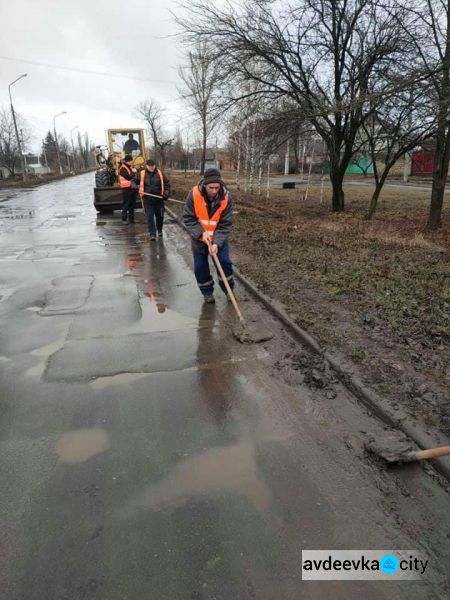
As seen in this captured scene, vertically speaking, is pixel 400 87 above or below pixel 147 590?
above

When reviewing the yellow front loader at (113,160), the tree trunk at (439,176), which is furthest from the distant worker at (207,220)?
the yellow front loader at (113,160)

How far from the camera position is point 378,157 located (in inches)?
554

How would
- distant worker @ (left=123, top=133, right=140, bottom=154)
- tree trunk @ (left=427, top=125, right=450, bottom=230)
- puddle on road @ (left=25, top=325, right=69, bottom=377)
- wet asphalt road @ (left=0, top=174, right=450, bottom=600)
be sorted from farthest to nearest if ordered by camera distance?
distant worker @ (left=123, top=133, right=140, bottom=154) < tree trunk @ (left=427, top=125, right=450, bottom=230) < puddle on road @ (left=25, top=325, right=69, bottom=377) < wet asphalt road @ (left=0, top=174, right=450, bottom=600)

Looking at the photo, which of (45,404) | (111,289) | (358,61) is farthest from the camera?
(358,61)

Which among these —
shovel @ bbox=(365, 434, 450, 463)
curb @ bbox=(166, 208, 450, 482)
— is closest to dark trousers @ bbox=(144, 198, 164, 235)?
curb @ bbox=(166, 208, 450, 482)

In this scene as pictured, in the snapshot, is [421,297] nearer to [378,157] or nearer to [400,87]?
[400,87]

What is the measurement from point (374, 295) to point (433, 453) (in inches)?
123

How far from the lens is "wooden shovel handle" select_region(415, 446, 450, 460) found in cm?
240

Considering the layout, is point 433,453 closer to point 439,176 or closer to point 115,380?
point 115,380

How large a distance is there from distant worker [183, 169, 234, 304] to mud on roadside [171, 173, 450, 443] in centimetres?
100

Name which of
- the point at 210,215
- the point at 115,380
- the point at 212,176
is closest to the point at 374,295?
the point at 210,215

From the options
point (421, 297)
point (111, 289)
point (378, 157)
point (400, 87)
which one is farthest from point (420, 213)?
point (111, 289)

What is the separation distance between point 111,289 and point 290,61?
1055 cm

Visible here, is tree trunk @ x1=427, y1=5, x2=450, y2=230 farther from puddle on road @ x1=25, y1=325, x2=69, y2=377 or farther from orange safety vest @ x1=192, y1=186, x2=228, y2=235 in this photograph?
puddle on road @ x1=25, y1=325, x2=69, y2=377
